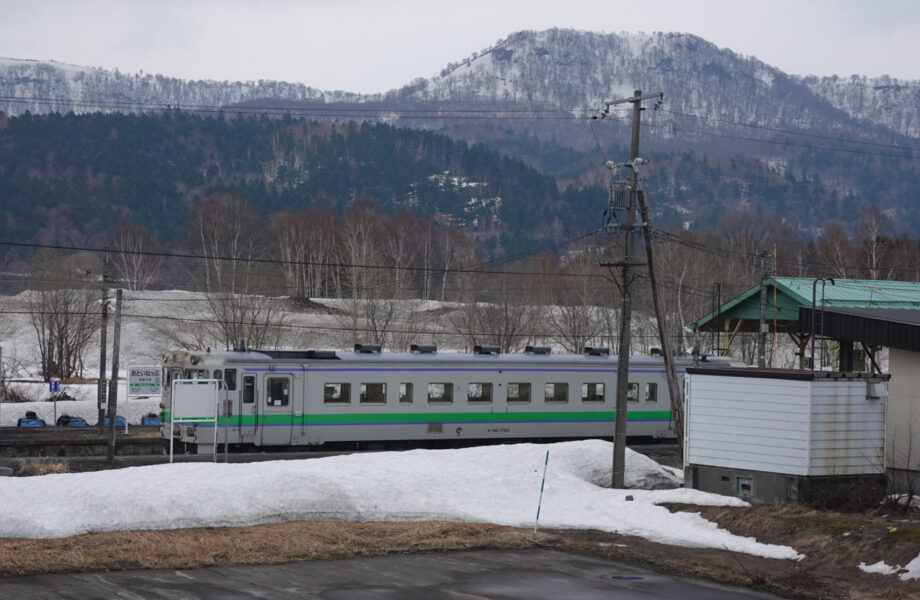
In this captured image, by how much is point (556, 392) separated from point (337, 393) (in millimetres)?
7551

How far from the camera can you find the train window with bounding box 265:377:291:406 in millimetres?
31189

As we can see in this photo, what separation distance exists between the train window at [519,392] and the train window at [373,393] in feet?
14.0

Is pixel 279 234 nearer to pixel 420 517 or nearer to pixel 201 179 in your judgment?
pixel 201 179

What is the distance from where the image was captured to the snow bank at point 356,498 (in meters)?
17.7

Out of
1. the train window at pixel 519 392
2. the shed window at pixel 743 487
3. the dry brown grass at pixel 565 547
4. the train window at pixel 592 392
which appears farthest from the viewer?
the train window at pixel 592 392

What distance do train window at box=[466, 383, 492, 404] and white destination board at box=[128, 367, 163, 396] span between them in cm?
1129

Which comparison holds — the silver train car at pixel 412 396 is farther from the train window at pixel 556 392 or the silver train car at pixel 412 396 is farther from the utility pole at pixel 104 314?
the utility pole at pixel 104 314

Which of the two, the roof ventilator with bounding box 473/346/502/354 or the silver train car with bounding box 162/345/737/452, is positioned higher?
the roof ventilator with bounding box 473/346/502/354

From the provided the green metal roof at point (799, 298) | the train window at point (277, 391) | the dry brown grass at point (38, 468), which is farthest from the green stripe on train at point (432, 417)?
the dry brown grass at point (38, 468)

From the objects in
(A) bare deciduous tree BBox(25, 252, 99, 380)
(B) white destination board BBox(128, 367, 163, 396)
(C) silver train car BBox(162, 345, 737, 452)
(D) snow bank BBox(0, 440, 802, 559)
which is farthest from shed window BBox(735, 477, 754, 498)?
(A) bare deciduous tree BBox(25, 252, 99, 380)

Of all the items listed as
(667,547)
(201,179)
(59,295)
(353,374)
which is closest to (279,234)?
(59,295)

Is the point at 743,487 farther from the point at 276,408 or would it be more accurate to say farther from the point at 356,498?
the point at 276,408

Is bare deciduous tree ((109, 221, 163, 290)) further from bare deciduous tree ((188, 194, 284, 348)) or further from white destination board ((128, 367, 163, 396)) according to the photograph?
white destination board ((128, 367, 163, 396))

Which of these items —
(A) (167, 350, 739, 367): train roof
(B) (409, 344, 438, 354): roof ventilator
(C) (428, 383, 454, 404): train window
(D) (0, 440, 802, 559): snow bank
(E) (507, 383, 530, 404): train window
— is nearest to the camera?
(D) (0, 440, 802, 559): snow bank
